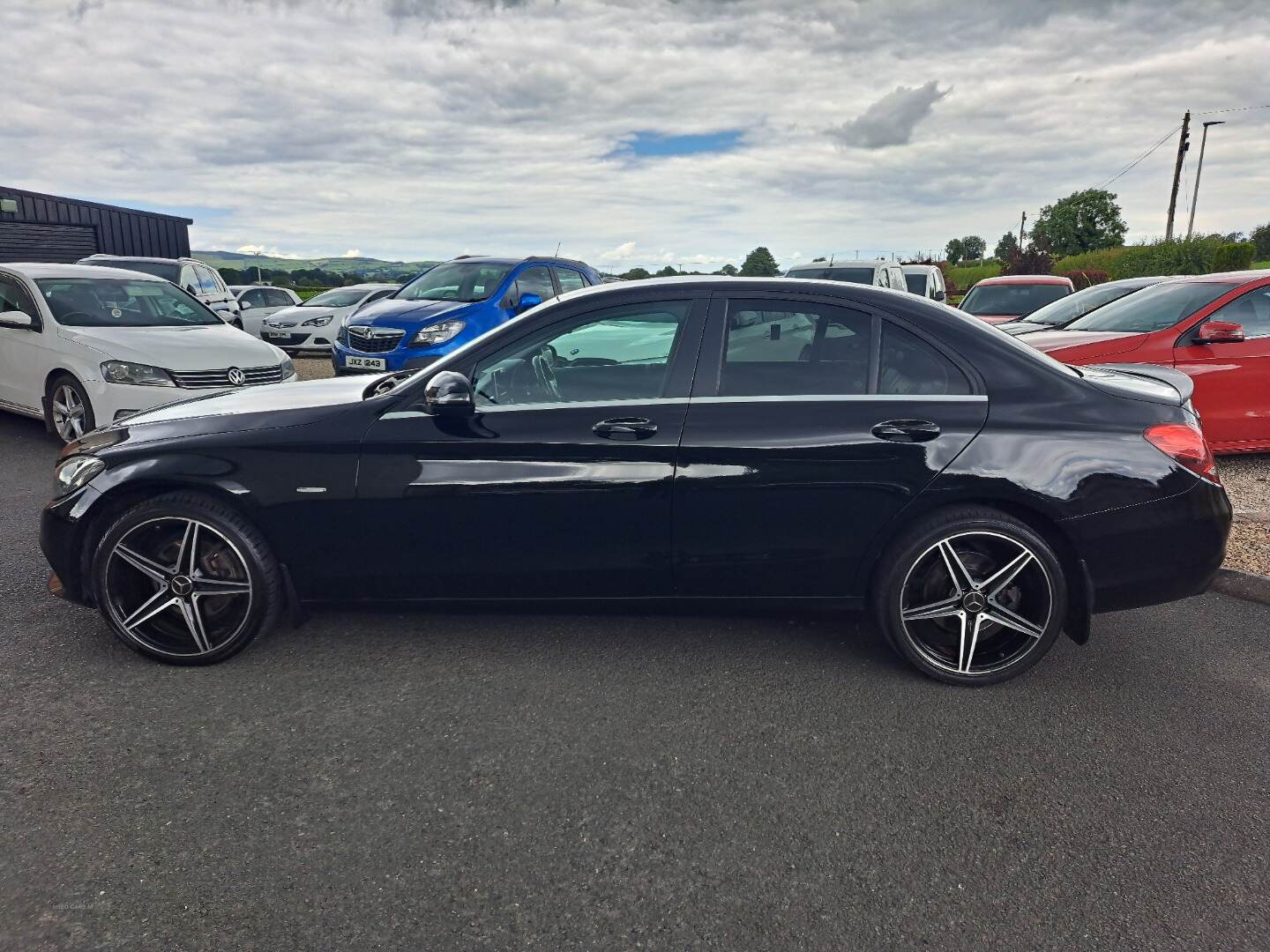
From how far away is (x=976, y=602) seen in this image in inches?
132

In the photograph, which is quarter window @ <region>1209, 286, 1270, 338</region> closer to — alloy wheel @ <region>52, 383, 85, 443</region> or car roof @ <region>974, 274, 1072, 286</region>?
car roof @ <region>974, 274, 1072, 286</region>

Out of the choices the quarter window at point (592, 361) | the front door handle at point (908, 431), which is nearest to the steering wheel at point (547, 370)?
the quarter window at point (592, 361)

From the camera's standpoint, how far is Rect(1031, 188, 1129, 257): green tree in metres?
84.8

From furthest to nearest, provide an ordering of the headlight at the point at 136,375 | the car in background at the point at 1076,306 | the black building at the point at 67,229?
1. the black building at the point at 67,229
2. the car in background at the point at 1076,306
3. the headlight at the point at 136,375

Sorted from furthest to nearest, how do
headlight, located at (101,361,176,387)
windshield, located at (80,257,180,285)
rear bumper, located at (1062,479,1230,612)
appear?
windshield, located at (80,257,180,285)
headlight, located at (101,361,176,387)
rear bumper, located at (1062,479,1230,612)

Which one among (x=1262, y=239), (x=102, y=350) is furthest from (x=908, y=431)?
(x=1262, y=239)

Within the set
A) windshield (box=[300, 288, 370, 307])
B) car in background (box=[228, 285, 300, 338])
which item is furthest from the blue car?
car in background (box=[228, 285, 300, 338])

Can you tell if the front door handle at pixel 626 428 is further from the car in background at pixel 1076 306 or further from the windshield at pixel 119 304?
the windshield at pixel 119 304

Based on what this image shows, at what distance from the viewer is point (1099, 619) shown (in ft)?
13.5

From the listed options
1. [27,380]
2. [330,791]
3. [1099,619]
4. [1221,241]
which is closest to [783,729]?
[330,791]

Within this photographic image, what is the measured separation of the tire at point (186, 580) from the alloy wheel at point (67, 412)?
4.86 m

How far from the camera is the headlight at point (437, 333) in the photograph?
373 inches

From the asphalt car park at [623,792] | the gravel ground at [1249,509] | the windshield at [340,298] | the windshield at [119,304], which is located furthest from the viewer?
the windshield at [340,298]

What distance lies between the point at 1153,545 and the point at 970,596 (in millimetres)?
718
